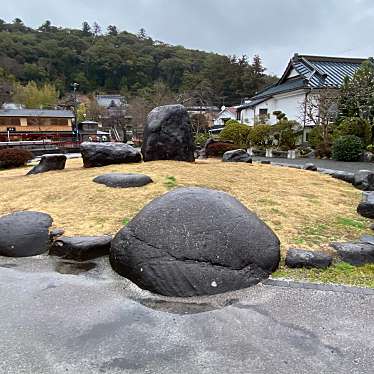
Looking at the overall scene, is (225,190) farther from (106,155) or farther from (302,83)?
(302,83)

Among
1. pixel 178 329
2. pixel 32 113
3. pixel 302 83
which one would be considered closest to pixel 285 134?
pixel 302 83

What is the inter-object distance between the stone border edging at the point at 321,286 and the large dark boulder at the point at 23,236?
Result: 113 inches

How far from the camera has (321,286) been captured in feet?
10.9

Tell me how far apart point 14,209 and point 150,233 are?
11.0ft

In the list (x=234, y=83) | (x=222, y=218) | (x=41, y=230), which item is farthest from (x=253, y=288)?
(x=234, y=83)

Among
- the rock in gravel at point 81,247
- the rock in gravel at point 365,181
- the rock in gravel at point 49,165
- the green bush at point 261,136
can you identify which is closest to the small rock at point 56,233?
the rock in gravel at point 81,247

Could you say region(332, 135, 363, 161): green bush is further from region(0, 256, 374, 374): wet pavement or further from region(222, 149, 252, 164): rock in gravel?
region(0, 256, 374, 374): wet pavement

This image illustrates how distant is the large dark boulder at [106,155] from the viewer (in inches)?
373

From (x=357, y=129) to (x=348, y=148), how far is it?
2021 millimetres

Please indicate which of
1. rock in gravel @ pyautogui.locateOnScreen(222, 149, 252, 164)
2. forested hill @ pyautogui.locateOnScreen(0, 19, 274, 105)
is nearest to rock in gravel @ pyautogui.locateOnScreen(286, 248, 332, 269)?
rock in gravel @ pyautogui.locateOnScreen(222, 149, 252, 164)

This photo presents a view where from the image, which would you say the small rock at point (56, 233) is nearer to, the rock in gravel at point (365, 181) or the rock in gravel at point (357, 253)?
the rock in gravel at point (357, 253)

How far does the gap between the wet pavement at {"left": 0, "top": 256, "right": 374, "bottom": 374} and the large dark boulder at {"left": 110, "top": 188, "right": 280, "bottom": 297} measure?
0.46 feet

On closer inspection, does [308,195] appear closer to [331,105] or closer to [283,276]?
[283,276]

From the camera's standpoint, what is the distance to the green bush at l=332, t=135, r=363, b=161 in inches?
531
